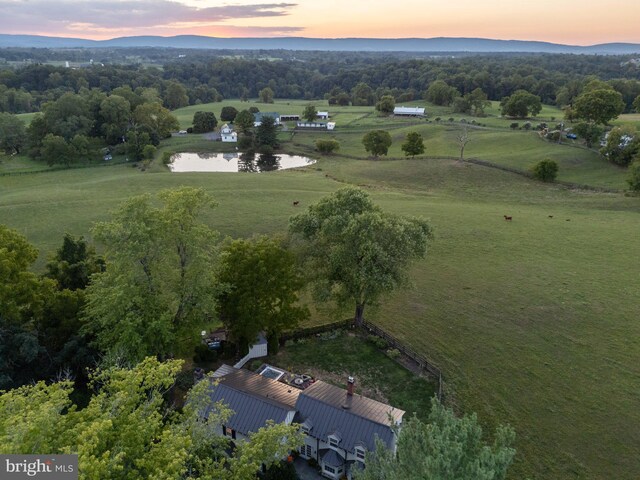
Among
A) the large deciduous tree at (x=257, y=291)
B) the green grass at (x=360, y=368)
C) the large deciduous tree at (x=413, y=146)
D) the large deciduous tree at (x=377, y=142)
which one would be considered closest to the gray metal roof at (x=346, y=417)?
the green grass at (x=360, y=368)

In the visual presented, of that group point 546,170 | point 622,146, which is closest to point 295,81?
point 622,146

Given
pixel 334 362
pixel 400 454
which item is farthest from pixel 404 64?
pixel 400 454

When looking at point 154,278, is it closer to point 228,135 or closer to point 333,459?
point 333,459

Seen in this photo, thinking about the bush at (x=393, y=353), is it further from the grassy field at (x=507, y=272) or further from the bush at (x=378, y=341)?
the grassy field at (x=507, y=272)

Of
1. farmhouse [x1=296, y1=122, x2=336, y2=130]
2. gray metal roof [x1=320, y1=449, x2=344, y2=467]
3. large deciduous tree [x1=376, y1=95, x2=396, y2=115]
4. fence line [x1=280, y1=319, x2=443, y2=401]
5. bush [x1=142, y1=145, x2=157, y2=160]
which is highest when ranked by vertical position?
large deciduous tree [x1=376, y1=95, x2=396, y2=115]

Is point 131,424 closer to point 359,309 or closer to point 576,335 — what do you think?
point 359,309

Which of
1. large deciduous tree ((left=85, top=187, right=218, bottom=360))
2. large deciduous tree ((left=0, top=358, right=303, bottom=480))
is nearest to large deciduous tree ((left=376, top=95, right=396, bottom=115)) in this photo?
large deciduous tree ((left=85, top=187, right=218, bottom=360))

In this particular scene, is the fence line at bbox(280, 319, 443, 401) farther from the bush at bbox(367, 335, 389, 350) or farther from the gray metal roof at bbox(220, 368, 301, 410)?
the gray metal roof at bbox(220, 368, 301, 410)
